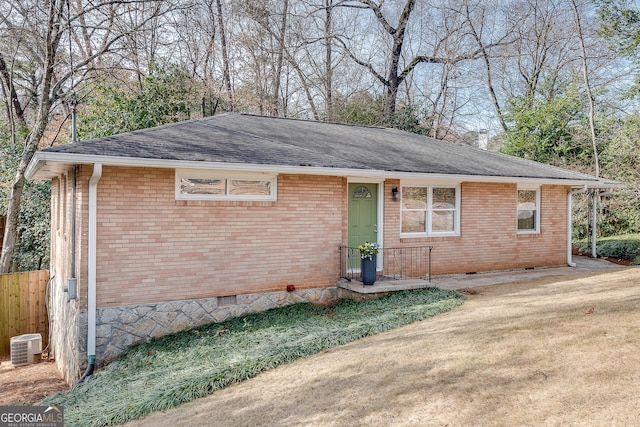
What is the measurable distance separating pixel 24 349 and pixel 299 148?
7661 mm

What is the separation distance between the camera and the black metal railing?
10039 millimetres

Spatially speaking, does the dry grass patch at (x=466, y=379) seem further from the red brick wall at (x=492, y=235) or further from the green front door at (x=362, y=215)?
the red brick wall at (x=492, y=235)

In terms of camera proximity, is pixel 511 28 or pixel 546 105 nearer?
pixel 546 105

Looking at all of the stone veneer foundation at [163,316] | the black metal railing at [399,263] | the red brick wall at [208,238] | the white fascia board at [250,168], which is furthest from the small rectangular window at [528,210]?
the stone veneer foundation at [163,316]

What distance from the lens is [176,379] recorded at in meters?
5.68

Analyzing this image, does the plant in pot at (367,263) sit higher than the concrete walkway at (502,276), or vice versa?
the plant in pot at (367,263)

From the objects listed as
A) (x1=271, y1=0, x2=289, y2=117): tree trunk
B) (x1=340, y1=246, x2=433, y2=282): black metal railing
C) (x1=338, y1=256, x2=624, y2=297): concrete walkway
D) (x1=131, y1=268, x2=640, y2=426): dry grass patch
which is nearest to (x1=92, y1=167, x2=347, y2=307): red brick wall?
(x1=340, y1=246, x2=433, y2=282): black metal railing

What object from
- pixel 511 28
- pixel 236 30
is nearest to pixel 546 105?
Result: pixel 511 28

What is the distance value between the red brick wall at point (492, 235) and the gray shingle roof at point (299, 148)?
664 millimetres

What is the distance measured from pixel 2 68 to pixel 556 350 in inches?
676

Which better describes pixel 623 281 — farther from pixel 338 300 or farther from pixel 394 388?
pixel 394 388

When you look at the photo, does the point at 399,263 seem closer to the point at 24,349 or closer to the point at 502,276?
the point at 502,276

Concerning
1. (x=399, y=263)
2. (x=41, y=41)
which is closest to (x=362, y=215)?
(x=399, y=263)

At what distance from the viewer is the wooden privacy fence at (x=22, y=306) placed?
1075 centimetres
